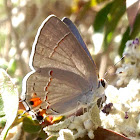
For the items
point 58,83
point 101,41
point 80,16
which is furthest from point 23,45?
point 58,83

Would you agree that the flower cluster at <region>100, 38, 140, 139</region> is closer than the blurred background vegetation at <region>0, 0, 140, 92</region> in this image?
Yes

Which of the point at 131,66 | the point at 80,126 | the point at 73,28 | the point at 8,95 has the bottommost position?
the point at 80,126

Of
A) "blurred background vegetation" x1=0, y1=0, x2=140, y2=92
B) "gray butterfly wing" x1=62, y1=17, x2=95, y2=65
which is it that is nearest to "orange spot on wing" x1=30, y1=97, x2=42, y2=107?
"gray butterfly wing" x1=62, y1=17, x2=95, y2=65

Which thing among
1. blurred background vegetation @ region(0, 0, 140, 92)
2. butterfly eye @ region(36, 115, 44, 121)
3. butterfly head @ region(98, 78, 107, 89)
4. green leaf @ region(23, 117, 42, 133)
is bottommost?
green leaf @ region(23, 117, 42, 133)

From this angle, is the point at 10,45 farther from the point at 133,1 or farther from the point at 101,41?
the point at 133,1

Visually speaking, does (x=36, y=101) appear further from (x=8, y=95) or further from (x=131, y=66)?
(x=131, y=66)

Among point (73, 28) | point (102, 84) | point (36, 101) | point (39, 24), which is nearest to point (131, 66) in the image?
point (102, 84)

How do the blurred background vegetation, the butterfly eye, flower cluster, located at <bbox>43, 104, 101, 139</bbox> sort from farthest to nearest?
1. the blurred background vegetation
2. the butterfly eye
3. flower cluster, located at <bbox>43, 104, 101, 139</bbox>

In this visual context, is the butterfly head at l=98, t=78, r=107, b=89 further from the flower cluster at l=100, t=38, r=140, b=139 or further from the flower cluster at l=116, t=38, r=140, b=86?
the flower cluster at l=100, t=38, r=140, b=139
